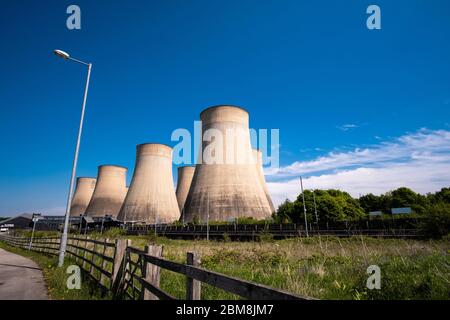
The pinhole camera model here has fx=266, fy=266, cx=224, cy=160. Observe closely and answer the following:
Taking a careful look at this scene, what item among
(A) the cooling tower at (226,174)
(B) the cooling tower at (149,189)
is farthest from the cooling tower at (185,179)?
(A) the cooling tower at (226,174)

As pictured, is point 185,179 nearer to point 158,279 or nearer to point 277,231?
point 277,231

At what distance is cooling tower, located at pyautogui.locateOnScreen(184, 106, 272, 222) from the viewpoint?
27.3m

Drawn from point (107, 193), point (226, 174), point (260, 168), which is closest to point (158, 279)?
point (226, 174)

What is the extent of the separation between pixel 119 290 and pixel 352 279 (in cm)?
422

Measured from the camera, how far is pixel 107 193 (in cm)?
4366

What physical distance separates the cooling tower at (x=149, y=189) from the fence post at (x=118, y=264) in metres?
29.5

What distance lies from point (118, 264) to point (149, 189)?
29630mm

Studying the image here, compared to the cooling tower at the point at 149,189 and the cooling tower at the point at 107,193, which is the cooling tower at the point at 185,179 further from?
the cooling tower at the point at 149,189

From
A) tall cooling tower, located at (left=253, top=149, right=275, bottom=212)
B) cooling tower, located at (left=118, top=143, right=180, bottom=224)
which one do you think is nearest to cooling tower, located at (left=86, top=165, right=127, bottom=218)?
cooling tower, located at (left=118, top=143, right=180, bottom=224)
